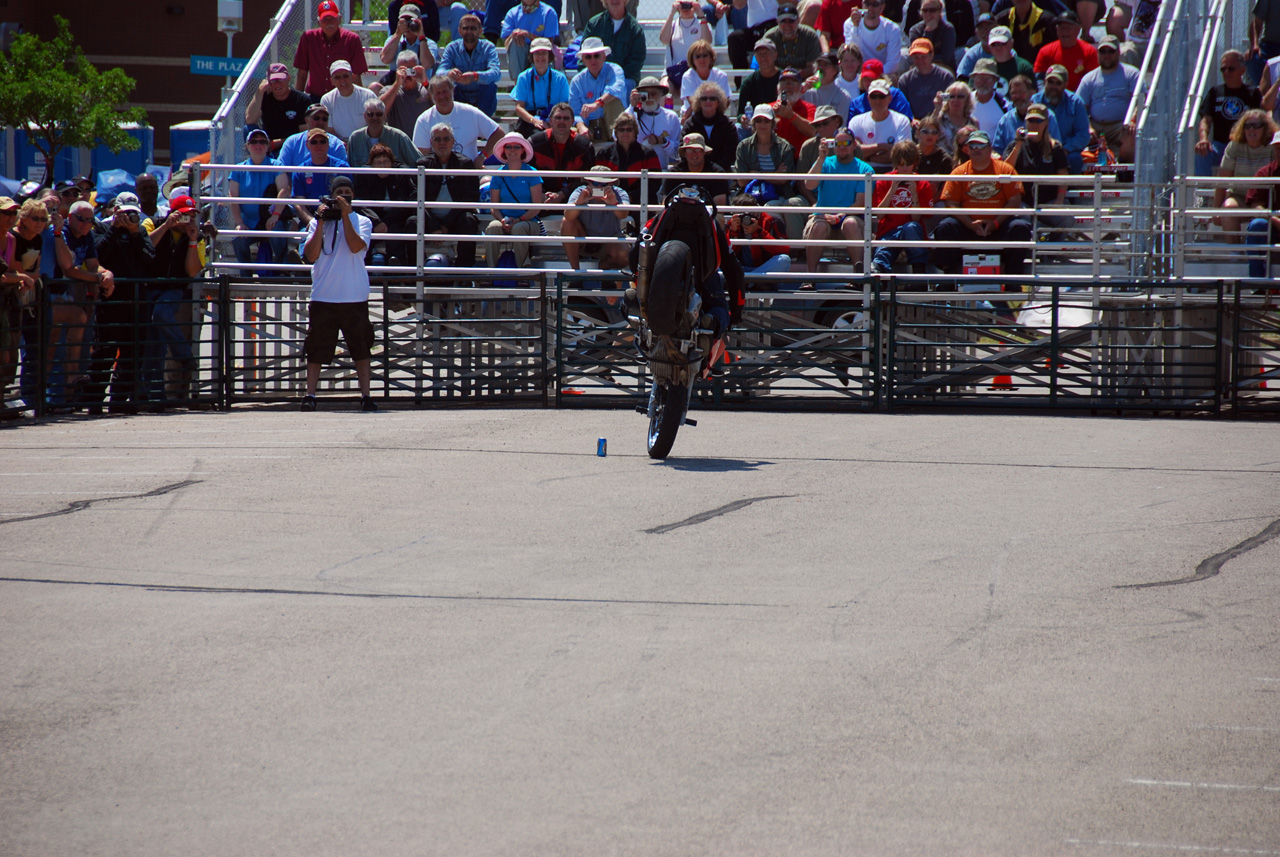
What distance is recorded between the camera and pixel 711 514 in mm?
8359

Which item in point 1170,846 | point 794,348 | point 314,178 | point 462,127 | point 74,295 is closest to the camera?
point 1170,846

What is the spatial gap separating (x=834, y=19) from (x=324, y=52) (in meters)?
6.80

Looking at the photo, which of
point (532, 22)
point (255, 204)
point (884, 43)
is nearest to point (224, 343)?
point (255, 204)

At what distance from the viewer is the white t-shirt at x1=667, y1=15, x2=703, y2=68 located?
19438mm

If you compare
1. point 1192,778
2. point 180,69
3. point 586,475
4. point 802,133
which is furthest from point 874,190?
point 180,69

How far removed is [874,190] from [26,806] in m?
13.6

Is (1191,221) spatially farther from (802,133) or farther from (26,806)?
(26,806)

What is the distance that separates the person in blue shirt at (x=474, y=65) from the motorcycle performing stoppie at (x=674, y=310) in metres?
8.53

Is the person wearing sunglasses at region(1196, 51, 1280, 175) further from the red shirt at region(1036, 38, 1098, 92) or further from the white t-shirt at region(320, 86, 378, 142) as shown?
the white t-shirt at region(320, 86, 378, 142)

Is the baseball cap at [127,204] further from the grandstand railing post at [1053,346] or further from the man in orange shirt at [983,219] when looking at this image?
the grandstand railing post at [1053,346]

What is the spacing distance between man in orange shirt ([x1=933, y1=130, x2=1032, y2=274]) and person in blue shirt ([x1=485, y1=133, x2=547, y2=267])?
14.3 ft

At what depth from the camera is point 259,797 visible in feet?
13.2

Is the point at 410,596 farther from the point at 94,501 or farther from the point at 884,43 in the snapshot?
the point at 884,43

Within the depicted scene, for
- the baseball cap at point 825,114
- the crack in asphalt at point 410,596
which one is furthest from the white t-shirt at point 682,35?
the crack in asphalt at point 410,596
